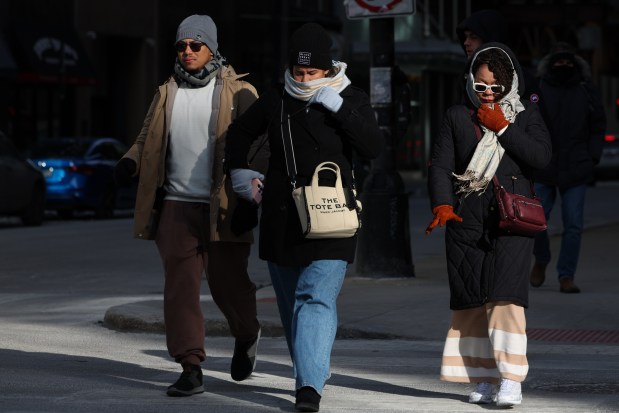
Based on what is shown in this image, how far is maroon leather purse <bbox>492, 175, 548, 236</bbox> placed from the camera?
744 cm

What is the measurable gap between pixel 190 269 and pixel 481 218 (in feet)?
4.96

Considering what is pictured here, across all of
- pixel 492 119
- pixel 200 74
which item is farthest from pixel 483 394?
pixel 200 74

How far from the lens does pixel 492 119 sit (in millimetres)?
7562

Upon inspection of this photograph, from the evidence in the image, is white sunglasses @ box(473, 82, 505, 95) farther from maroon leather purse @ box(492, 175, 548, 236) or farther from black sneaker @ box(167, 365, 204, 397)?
black sneaker @ box(167, 365, 204, 397)

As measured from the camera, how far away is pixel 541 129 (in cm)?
780

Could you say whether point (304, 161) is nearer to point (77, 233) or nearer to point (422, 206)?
point (77, 233)

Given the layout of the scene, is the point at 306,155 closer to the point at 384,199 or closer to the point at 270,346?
the point at 270,346

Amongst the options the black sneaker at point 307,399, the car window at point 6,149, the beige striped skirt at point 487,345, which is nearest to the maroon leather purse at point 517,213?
the beige striped skirt at point 487,345

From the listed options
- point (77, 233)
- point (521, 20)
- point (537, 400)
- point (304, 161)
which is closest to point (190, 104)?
point (304, 161)

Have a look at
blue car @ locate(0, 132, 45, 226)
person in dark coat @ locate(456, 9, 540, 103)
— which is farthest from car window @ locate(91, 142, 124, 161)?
person in dark coat @ locate(456, 9, 540, 103)

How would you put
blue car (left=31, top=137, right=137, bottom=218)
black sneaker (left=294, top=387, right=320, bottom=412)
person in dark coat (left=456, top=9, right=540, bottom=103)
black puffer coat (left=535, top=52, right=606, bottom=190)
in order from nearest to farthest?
1. black sneaker (left=294, top=387, right=320, bottom=412)
2. person in dark coat (left=456, top=9, right=540, bottom=103)
3. black puffer coat (left=535, top=52, right=606, bottom=190)
4. blue car (left=31, top=137, right=137, bottom=218)

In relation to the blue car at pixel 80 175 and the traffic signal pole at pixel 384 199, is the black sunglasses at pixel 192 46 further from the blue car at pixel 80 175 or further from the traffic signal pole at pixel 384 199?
the blue car at pixel 80 175

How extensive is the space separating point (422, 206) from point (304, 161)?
2395 cm

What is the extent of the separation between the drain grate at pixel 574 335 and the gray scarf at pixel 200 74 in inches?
133
